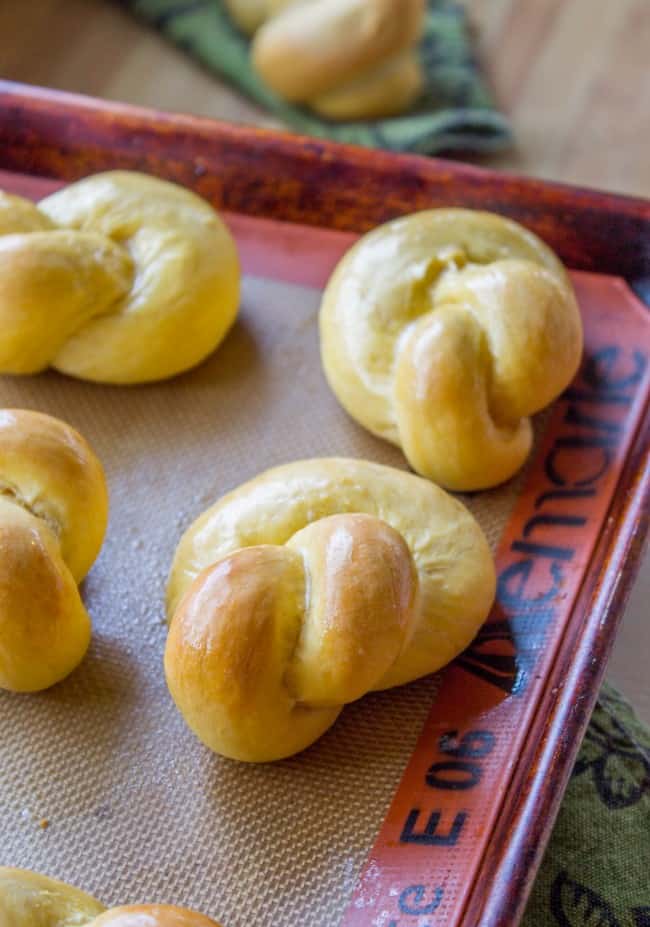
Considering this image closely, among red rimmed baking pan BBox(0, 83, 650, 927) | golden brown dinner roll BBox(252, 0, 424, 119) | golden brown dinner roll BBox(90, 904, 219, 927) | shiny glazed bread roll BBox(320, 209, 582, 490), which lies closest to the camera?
golden brown dinner roll BBox(90, 904, 219, 927)

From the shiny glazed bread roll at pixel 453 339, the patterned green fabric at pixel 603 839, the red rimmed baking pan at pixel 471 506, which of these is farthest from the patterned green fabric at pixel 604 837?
the shiny glazed bread roll at pixel 453 339

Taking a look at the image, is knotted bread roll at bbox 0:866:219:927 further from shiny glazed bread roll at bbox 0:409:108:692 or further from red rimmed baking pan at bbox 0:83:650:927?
shiny glazed bread roll at bbox 0:409:108:692

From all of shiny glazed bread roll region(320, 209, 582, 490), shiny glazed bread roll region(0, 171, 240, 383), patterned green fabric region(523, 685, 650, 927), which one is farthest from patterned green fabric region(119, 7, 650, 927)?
shiny glazed bread roll region(0, 171, 240, 383)

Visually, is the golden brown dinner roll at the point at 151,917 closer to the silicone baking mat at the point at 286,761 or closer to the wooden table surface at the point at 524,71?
the silicone baking mat at the point at 286,761

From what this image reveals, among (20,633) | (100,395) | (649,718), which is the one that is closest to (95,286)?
(100,395)

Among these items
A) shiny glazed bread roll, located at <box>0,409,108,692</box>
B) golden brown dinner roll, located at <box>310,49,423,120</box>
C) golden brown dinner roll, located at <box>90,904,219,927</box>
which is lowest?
golden brown dinner roll, located at <box>90,904,219,927</box>

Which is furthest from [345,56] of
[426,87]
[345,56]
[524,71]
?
[524,71]
